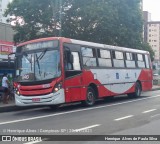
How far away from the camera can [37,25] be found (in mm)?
27375

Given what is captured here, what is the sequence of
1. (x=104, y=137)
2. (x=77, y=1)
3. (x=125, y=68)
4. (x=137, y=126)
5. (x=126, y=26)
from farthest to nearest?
(x=126, y=26)
(x=77, y=1)
(x=125, y=68)
(x=137, y=126)
(x=104, y=137)

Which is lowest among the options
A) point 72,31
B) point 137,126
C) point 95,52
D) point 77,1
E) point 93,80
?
point 137,126

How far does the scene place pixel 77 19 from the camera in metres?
27.1

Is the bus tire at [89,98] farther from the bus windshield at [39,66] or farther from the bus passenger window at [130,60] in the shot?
the bus passenger window at [130,60]

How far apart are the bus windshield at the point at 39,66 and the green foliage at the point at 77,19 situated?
393 inches

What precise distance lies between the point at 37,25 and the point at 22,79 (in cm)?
1210

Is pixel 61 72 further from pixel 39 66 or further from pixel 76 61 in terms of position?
pixel 76 61

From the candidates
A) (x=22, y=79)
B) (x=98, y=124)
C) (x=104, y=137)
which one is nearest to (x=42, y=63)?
(x=22, y=79)

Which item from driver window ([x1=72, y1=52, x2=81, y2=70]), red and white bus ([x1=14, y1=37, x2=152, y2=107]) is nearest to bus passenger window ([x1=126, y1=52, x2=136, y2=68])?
red and white bus ([x1=14, y1=37, x2=152, y2=107])

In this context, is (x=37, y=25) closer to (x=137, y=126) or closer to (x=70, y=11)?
(x=70, y=11)

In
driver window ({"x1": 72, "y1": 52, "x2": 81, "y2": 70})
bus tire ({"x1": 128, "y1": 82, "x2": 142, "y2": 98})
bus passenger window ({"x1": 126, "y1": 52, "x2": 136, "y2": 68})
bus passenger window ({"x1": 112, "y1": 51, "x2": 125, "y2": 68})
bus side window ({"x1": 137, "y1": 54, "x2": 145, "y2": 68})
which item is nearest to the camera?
driver window ({"x1": 72, "y1": 52, "x2": 81, "y2": 70})

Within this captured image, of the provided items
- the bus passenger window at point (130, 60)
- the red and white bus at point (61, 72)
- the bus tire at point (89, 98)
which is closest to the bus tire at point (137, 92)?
the bus passenger window at point (130, 60)

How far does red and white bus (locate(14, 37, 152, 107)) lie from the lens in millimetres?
15359

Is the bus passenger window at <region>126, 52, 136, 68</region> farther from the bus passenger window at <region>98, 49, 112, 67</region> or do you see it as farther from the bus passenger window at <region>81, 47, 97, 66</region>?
the bus passenger window at <region>81, 47, 97, 66</region>
